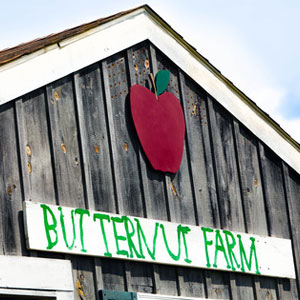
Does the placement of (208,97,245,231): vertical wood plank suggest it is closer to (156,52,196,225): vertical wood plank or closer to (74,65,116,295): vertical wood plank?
(156,52,196,225): vertical wood plank

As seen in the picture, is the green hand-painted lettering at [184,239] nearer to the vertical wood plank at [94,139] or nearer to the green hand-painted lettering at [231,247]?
the green hand-painted lettering at [231,247]

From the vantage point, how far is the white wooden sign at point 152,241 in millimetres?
6211

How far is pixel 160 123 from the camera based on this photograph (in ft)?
24.3

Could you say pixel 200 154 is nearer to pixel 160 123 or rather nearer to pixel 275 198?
pixel 160 123

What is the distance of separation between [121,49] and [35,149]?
1311 millimetres

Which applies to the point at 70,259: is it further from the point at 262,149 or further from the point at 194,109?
the point at 262,149

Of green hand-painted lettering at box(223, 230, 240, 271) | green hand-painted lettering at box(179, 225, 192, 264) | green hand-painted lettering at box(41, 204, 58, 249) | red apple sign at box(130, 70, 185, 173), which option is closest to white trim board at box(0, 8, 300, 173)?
red apple sign at box(130, 70, 185, 173)

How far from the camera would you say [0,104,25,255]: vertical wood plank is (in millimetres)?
5992

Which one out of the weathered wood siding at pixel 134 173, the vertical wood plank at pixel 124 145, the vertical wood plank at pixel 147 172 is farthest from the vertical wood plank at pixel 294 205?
the vertical wood plank at pixel 124 145

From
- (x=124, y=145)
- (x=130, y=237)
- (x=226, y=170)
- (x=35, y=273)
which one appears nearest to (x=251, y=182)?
(x=226, y=170)

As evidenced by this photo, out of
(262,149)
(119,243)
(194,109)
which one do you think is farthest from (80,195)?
(262,149)

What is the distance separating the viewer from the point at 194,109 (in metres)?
7.76

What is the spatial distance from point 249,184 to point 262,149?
0.39m

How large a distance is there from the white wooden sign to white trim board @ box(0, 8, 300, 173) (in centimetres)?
86
